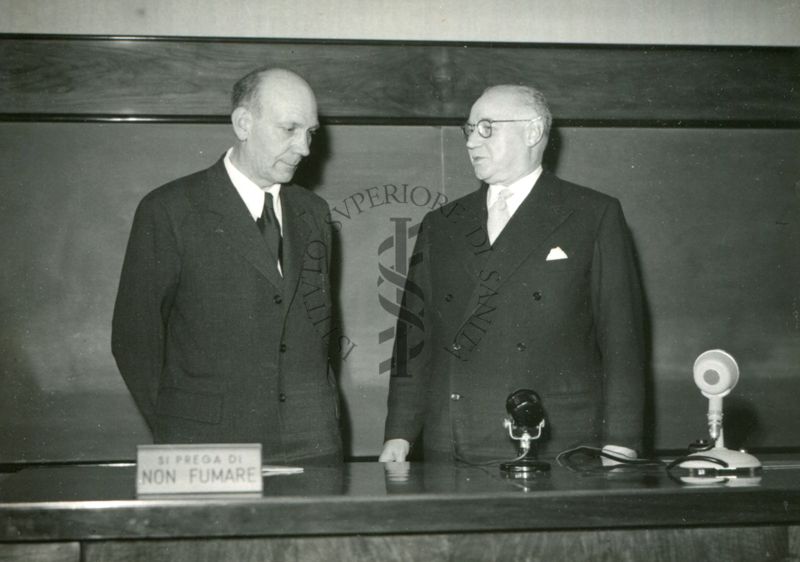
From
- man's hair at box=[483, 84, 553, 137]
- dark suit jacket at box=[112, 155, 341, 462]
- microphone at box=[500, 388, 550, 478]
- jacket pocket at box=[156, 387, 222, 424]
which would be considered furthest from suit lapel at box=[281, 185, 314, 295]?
microphone at box=[500, 388, 550, 478]

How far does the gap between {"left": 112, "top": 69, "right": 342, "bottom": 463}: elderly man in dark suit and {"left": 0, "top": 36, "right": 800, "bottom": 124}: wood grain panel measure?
3.45 ft

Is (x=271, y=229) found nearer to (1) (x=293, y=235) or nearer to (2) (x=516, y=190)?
(1) (x=293, y=235)

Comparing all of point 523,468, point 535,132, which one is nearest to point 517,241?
point 535,132

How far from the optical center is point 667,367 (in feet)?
13.5

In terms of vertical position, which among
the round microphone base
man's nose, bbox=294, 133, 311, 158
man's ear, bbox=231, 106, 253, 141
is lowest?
the round microphone base

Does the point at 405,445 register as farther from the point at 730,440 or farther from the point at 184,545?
the point at 730,440

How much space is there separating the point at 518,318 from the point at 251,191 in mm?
938

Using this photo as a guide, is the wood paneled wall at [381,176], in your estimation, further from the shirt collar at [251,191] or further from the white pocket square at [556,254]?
the white pocket square at [556,254]

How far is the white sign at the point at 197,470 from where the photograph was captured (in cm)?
180

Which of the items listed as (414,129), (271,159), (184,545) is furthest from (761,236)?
(184,545)

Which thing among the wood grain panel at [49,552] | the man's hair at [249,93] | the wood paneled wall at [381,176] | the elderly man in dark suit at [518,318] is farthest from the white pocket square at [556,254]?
the wood grain panel at [49,552]

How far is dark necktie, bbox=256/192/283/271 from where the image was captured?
9.74ft

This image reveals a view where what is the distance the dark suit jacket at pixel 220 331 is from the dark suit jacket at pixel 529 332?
0.28 meters

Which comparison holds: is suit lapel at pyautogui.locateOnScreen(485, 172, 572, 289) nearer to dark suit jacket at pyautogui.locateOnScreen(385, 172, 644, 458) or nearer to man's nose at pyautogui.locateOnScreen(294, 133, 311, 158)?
dark suit jacket at pyautogui.locateOnScreen(385, 172, 644, 458)
